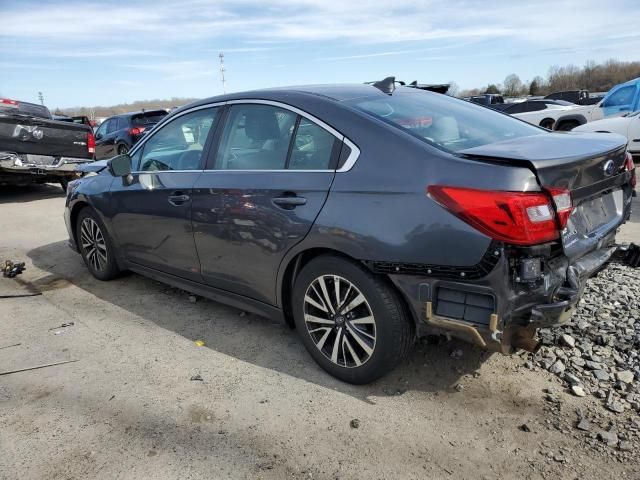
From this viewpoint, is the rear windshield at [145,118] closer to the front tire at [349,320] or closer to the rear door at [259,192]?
the rear door at [259,192]

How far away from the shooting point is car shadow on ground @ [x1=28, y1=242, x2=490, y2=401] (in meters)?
3.03

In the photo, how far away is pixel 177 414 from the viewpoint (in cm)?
280

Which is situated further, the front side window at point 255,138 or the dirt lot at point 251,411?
the front side window at point 255,138

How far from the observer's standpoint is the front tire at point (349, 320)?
2684mm

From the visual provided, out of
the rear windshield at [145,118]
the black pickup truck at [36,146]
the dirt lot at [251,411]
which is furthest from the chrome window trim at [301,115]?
the rear windshield at [145,118]

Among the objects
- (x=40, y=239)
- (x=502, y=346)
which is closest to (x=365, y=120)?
(x=502, y=346)

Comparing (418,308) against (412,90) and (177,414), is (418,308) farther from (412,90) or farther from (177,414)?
(412,90)

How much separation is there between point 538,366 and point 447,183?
4.80 feet

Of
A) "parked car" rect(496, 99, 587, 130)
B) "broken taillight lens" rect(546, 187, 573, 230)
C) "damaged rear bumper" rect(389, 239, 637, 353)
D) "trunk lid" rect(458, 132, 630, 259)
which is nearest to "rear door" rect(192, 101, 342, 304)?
"damaged rear bumper" rect(389, 239, 637, 353)

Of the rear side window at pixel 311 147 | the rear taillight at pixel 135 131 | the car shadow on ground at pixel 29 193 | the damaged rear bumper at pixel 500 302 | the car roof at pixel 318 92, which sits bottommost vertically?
the car shadow on ground at pixel 29 193

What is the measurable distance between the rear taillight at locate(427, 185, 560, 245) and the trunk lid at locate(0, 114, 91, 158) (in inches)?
356

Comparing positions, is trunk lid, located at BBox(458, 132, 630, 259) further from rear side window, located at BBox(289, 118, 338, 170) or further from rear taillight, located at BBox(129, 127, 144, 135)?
rear taillight, located at BBox(129, 127, 144, 135)

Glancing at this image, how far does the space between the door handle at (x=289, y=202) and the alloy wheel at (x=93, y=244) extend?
8.24 ft

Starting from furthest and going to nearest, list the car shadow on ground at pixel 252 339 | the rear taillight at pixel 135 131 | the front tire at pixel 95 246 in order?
the rear taillight at pixel 135 131 < the front tire at pixel 95 246 < the car shadow on ground at pixel 252 339
